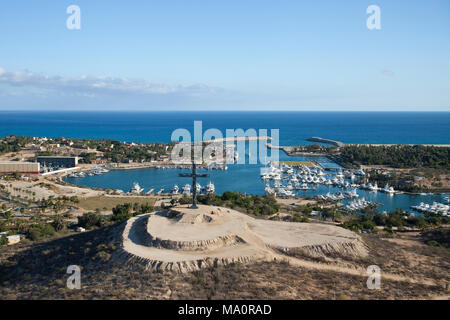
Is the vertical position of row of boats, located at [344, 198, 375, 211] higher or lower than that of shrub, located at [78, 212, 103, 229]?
lower

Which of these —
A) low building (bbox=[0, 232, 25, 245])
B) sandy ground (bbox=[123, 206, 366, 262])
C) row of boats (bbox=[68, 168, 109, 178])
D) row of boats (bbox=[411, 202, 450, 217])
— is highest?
sandy ground (bbox=[123, 206, 366, 262])

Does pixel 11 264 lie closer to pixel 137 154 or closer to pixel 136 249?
pixel 136 249

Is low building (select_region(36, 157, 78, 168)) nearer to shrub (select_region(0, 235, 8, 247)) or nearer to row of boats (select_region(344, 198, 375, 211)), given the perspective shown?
shrub (select_region(0, 235, 8, 247))

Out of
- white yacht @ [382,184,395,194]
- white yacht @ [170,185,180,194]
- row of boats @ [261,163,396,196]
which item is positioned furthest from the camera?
row of boats @ [261,163,396,196]

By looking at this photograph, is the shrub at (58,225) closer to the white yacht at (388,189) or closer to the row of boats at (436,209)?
the row of boats at (436,209)

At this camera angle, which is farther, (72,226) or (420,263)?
(72,226)

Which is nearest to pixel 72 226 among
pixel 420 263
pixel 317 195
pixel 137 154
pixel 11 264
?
pixel 11 264

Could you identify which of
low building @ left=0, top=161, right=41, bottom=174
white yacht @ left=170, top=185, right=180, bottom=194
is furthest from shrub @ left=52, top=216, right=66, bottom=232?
low building @ left=0, top=161, right=41, bottom=174

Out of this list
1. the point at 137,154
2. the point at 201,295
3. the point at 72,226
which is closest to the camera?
the point at 201,295

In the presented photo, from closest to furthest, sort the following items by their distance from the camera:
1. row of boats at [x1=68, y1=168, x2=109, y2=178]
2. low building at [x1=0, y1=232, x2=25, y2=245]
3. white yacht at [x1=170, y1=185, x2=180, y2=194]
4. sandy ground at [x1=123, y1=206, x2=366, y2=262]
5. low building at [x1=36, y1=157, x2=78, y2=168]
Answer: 1. sandy ground at [x1=123, y1=206, x2=366, y2=262]
2. low building at [x1=0, y1=232, x2=25, y2=245]
3. white yacht at [x1=170, y1=185, x2=180, y2=194]
4. row of boats at [x1=68, y1=168, x2=109, y2=178]
5. low building at [x1=36, y1=157, x2=78, y2=168]
